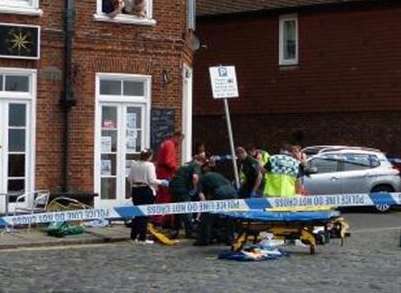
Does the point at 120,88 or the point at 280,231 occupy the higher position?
the point at 120,88

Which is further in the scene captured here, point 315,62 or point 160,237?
point 315,62

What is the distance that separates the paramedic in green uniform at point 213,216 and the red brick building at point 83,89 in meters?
4.05

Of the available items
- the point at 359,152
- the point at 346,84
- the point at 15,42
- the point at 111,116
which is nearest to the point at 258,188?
the point at 111,116

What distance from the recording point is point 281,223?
592 inches

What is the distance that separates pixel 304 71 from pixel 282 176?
1694 cm

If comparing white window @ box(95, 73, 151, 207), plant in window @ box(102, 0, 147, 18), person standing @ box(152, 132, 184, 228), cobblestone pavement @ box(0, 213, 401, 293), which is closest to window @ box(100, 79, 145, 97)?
white window @ box(95, 73, 151, 207)

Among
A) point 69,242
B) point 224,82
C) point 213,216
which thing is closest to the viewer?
point 213,216

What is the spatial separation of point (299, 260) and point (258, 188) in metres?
3.11

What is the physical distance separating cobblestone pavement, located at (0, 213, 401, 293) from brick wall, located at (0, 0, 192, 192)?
12.6 ft

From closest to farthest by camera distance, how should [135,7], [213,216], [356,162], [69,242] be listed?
[213,216] < [69,242] < [135,7] < [356,162]

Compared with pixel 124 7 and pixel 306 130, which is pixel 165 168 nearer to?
pixel 124 7

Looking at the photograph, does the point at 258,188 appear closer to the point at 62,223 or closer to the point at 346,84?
the point at 62,223

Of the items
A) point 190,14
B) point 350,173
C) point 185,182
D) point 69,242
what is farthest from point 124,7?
point 350,173

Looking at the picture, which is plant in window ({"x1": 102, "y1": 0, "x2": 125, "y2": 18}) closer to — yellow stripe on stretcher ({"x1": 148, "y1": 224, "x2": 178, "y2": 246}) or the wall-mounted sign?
the wall-mounted sign
